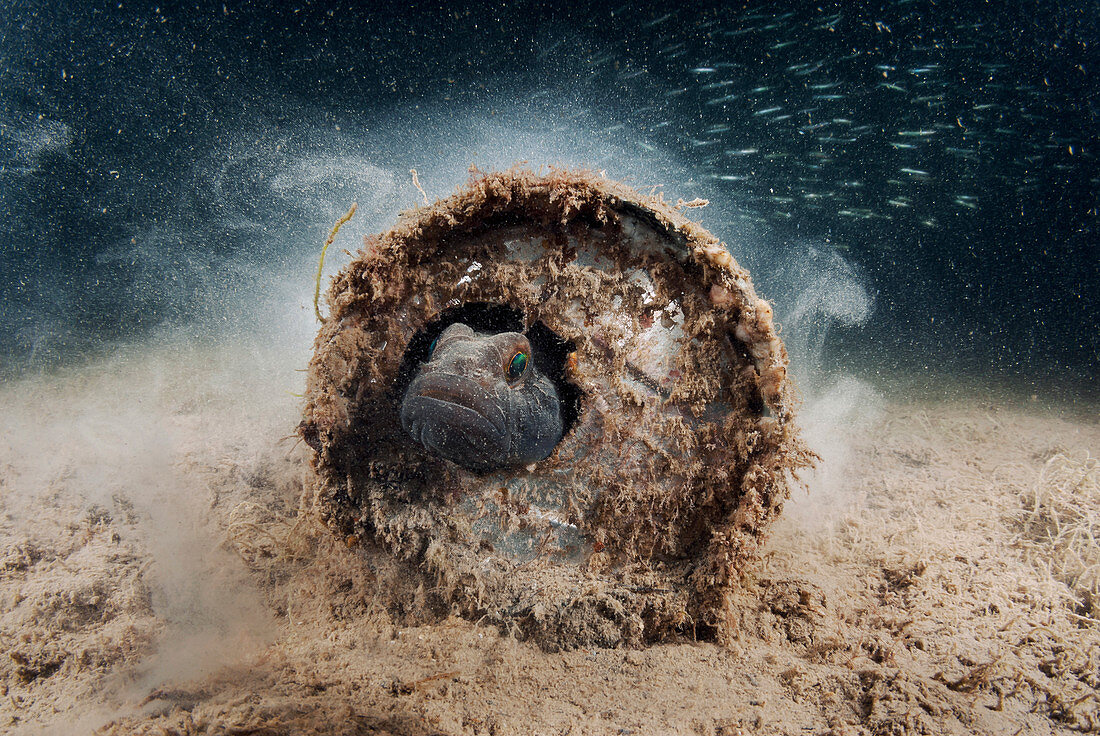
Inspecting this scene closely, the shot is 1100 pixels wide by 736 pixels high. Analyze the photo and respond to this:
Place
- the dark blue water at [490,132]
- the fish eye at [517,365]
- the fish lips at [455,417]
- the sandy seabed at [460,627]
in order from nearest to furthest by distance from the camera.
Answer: the sandy seabed at [460,627]
the fish lips at [455,417]
the fish eye at [517,365]
the dark blue water at [490,132]

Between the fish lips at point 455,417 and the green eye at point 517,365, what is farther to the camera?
the green eye at point 517,365

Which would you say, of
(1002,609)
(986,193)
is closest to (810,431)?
(1002,609)

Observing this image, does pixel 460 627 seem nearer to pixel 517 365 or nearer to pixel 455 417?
pixel 455 417

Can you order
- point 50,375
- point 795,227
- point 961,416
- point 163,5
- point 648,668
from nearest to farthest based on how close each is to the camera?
point 648,668
point 961,416
point 50,375
point 163,5
point 795,227

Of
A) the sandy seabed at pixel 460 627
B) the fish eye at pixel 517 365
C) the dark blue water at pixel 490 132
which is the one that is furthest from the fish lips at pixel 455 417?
the dark blue water at pixel 490 132

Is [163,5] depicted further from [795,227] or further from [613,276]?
[795,227]

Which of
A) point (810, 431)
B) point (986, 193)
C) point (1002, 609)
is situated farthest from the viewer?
point (986, 193)

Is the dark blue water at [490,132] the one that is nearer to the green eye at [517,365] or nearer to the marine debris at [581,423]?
the marine debris at [581,423]

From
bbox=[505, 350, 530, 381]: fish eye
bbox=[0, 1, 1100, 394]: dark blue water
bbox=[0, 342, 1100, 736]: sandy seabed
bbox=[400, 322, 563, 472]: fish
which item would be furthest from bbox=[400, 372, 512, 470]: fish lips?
bbox=[0, 1, 1100, 394]: dark blue water

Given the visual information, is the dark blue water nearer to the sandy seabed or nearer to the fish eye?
the sandy seabed
